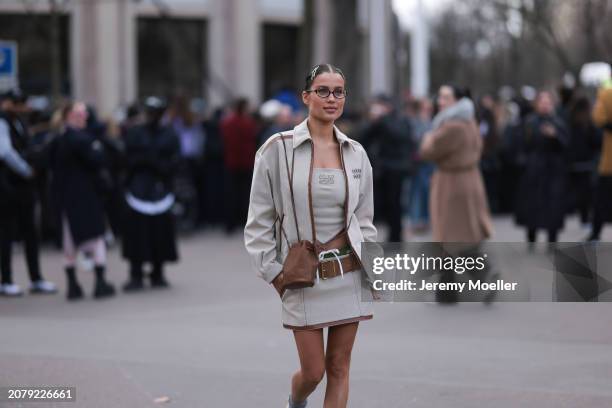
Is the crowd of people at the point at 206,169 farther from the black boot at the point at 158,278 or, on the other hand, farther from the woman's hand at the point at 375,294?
the woman's hand at the point at 375,294

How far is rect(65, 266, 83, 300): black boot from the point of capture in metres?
10.4

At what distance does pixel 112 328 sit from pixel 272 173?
425cm

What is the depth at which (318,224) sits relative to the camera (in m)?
5.03

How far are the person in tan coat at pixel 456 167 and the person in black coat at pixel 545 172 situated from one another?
2.82 metres

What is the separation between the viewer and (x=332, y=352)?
514cm

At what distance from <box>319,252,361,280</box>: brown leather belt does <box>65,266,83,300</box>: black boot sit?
5880 millimetres

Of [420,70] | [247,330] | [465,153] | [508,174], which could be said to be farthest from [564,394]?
[420,70]

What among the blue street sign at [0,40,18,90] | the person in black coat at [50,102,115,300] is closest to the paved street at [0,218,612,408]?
the person in black coat at [50,102,115,300]

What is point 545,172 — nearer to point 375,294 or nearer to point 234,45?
point 375,294

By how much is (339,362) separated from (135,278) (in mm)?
6322

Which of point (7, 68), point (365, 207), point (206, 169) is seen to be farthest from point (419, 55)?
point (365, 207)

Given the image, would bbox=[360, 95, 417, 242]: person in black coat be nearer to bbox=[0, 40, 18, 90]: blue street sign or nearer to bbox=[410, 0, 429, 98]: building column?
bbox=[0, 40, 18, 90]: blue street sign

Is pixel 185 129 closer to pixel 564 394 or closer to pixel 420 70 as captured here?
pixel 420 70

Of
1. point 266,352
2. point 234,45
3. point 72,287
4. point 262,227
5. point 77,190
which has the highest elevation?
point 234,45
